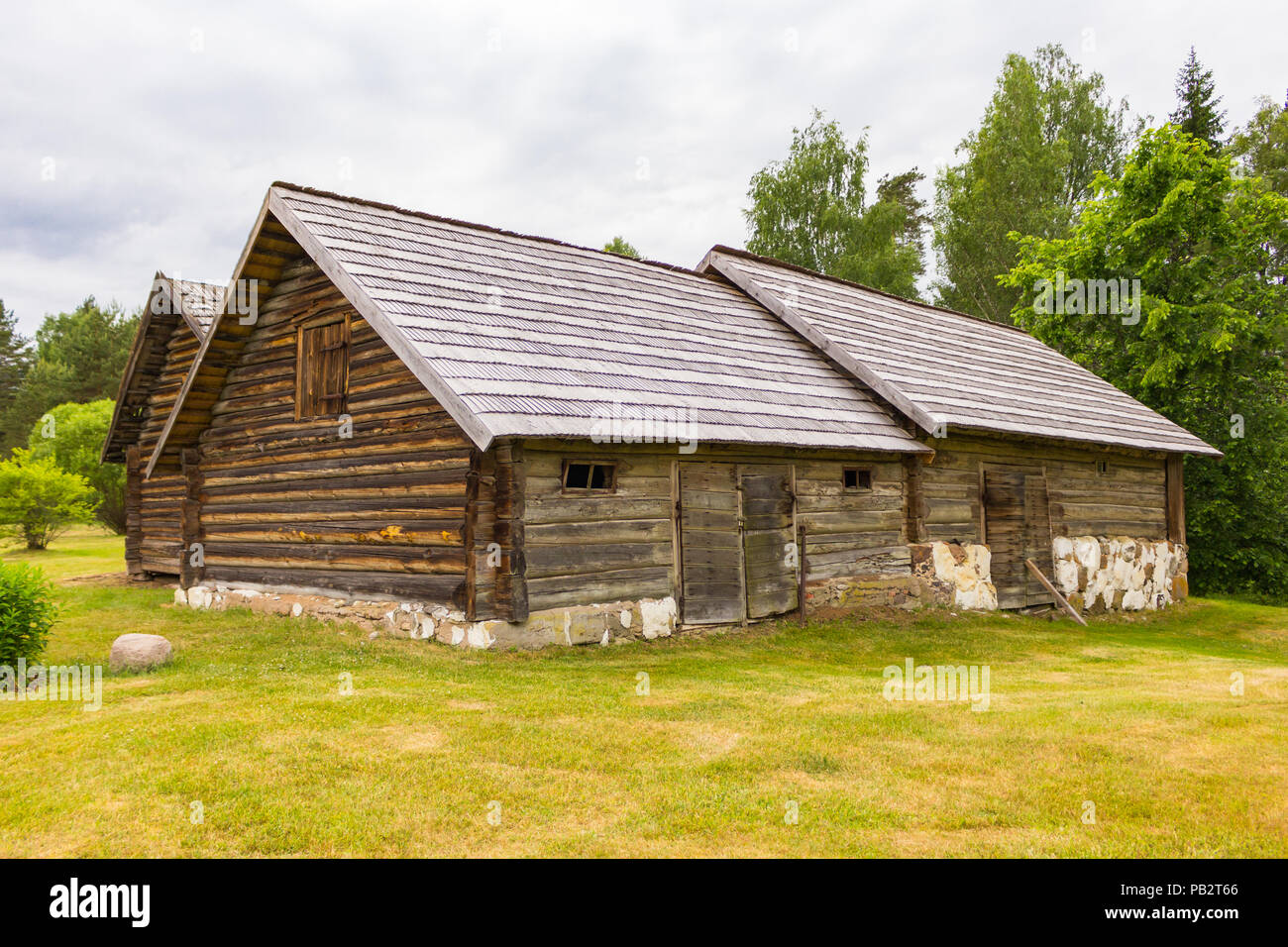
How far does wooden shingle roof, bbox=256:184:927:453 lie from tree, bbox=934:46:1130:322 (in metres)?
21.4

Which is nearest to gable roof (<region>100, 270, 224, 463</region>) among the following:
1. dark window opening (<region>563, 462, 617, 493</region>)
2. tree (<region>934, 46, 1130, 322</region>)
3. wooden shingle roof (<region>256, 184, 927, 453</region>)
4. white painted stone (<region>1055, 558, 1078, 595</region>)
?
wooden shingle roof (<region>256, 184, 927, 453</region>)

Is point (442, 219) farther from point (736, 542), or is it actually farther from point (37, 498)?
point (37, 498)

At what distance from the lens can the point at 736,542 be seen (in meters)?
11.6

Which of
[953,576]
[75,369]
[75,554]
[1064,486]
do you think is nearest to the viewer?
[953,576]

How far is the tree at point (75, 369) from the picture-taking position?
47.1 meters

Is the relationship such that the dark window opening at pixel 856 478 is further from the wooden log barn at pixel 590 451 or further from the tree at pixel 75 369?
the tree at pixel 75 369

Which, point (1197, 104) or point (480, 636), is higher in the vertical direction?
point (1197, 104)

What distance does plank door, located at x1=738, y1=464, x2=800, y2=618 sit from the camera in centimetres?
1181

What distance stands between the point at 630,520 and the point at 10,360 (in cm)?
6145

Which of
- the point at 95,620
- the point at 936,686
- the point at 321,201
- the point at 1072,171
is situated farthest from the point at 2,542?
the point at 1072,171

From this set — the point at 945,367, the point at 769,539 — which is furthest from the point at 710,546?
the point at 945,367

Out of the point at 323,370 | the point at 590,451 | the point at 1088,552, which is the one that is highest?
the point at 323,370

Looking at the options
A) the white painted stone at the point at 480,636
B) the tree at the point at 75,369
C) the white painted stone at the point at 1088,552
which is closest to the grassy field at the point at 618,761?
the white painted stone at the point at 480,636

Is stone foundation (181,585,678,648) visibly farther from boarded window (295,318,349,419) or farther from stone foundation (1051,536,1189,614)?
stone foundation (1051,536,1189,614)
